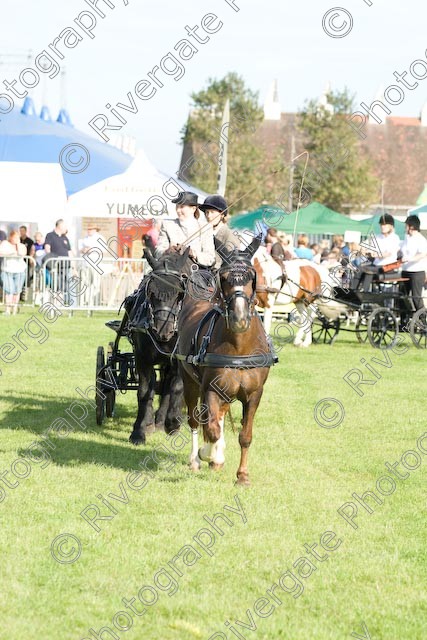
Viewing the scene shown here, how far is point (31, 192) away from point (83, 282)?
366 centimetres

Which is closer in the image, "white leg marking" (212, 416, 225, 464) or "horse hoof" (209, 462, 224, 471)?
"white leg marking" (212, 416, 225, 464)

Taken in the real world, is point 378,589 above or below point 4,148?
below

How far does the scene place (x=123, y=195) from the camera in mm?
25609

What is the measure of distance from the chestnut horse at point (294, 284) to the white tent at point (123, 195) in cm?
605

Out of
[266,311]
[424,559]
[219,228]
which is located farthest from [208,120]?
[424,559]

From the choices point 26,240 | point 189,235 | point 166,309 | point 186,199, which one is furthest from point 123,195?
point 166,309

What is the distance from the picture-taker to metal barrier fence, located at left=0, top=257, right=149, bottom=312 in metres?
23.6

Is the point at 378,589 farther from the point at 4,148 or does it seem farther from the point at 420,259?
the point at 4,148

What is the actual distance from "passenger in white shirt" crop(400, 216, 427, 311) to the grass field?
684 cm

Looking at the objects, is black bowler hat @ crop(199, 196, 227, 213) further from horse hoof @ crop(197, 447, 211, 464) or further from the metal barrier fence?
the metal barrier fence

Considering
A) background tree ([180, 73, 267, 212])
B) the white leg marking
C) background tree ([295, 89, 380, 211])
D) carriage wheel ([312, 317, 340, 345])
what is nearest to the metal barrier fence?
carriage wheel ([312, 317, 340, 345])

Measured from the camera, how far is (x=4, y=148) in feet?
94.1

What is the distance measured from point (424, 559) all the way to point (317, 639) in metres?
1.52

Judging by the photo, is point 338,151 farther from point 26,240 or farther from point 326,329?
point 326,329
